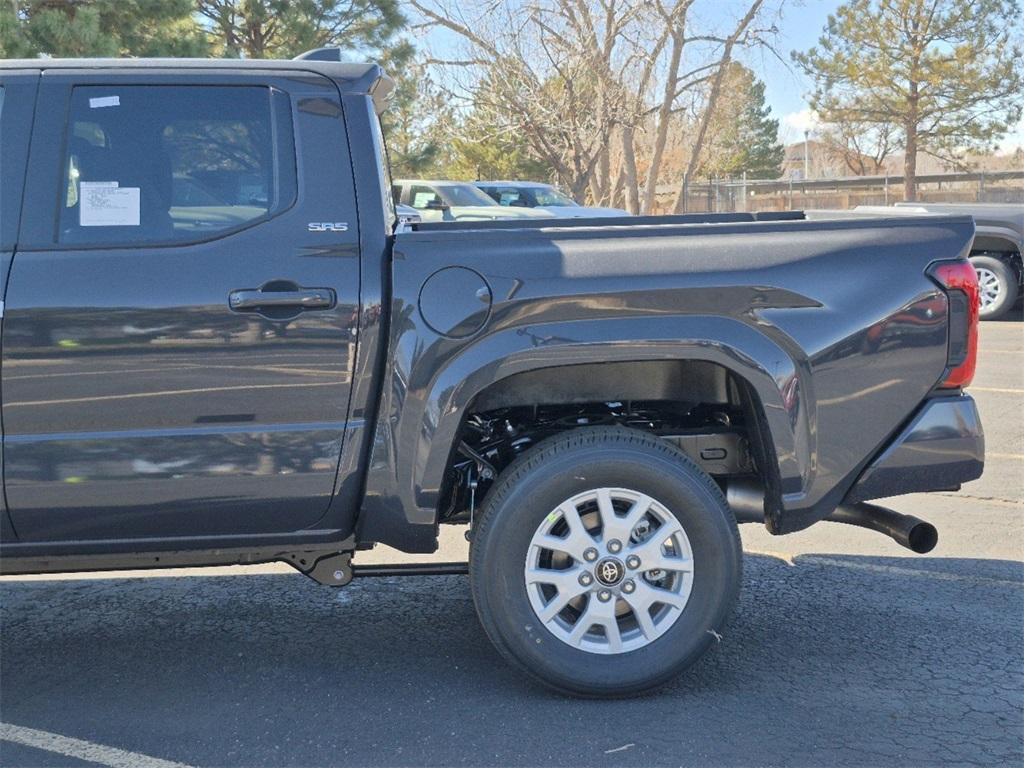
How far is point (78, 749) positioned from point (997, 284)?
12.5 meters

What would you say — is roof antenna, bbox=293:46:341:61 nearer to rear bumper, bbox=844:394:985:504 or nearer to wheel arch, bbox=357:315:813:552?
wheel arch, bbox=357:315:813:552

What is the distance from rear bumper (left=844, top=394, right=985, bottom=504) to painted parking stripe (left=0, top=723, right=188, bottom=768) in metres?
2.41

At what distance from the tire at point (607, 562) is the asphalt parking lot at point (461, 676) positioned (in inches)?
6.9

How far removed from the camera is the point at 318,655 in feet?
13.4

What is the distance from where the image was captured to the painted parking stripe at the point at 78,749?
327 centimetres

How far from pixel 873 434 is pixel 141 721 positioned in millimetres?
2575

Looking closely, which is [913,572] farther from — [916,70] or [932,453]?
[916,70]

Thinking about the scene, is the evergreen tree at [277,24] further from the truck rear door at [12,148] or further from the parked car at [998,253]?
the truck rear door at [12,148]

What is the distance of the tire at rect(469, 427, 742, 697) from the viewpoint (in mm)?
3559

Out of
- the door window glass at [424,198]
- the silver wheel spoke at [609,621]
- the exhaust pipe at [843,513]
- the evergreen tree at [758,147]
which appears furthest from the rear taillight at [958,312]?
the evergreen tree at [758,147]

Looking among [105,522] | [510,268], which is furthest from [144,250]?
[510,268]

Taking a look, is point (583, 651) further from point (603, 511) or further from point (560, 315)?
point (560, 315)

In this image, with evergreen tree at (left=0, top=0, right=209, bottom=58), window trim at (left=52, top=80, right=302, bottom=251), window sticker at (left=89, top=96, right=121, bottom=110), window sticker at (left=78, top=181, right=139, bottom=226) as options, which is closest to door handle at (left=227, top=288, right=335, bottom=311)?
window trim at (left=52, top=80, right=302, bottom=251)

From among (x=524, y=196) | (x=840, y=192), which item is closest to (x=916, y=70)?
(x=840, y=192)
